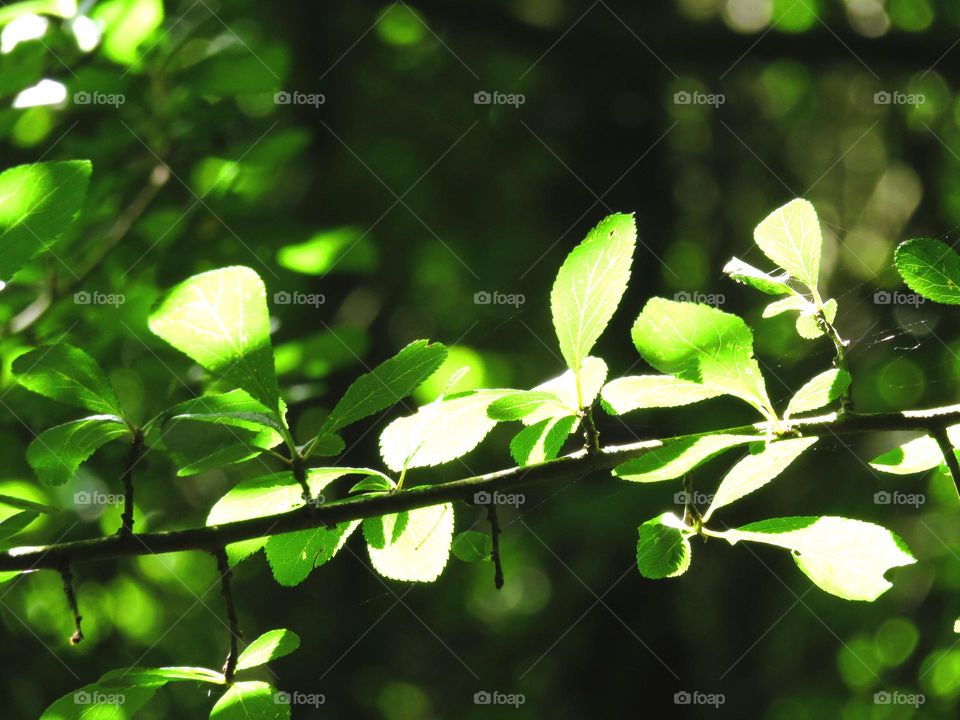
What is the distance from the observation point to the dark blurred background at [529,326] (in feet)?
6.17

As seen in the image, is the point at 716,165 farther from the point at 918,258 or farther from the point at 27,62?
the point at 918,258

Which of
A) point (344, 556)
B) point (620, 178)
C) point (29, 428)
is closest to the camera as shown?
point (29, 428)

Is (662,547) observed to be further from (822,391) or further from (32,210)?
(32,210)

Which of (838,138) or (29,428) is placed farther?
(838,138)

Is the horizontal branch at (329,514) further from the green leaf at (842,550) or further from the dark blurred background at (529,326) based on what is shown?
the dark blurred background at (529,326)

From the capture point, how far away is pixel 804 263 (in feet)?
2.23

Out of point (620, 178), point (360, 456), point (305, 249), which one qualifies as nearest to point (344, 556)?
point (360, 456)

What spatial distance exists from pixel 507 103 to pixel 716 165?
2.54ft

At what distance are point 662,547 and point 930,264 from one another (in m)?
0.29

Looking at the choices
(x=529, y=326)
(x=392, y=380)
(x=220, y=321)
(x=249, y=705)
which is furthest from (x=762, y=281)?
(x=529, y=326)

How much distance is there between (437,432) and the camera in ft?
2.23

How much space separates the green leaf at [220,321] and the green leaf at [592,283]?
211mm

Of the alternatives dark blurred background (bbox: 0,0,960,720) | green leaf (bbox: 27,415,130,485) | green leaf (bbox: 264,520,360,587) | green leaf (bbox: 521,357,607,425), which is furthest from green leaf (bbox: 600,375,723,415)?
dark blurred background (bbox: 0,0,960,720)

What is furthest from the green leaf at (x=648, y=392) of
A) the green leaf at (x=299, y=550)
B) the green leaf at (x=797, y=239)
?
the green leaf at (x=299, y=550)
